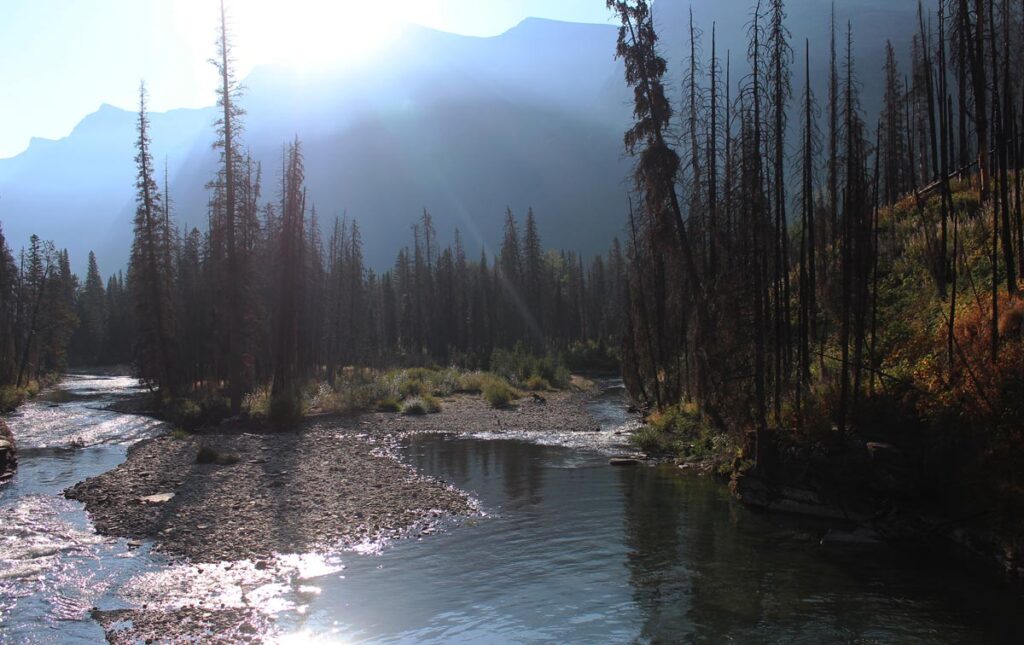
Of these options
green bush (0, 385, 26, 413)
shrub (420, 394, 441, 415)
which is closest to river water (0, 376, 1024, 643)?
shrub (420, 394, 441, 415)

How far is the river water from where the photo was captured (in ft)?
30.2

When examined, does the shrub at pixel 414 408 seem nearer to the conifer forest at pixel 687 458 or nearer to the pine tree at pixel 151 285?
the conifer forest at pixel 687 458

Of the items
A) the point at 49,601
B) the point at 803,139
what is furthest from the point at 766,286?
the point at 49,601

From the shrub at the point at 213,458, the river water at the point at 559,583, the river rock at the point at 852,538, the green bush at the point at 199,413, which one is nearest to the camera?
the river water at the point at 559,583

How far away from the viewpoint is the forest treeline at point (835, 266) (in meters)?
13.5

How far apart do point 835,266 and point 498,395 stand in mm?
23066

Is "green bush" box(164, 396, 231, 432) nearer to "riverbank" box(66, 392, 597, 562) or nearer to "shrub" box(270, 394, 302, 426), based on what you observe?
"shrub" box(270, 394, 302, 426)

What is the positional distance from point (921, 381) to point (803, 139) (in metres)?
7.28

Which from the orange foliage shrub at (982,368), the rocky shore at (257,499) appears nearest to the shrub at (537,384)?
the rocky shore at (257,499)

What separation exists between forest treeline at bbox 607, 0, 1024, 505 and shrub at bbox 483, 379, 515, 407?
17162mm

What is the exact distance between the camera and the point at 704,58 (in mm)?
21391

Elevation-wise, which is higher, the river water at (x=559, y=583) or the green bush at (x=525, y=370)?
the green bush at (x=525, y=370)

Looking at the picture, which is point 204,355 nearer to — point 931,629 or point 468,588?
point 468,588

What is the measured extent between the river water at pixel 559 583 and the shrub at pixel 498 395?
23.9 m
